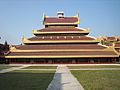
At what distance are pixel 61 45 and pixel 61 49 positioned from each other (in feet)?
6.52

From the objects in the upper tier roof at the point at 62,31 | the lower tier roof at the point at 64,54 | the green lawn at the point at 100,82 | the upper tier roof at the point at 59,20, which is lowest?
the lower tier roof at the point at 64,54

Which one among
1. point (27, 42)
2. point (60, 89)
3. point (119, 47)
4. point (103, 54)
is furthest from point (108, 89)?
point (119, 47)

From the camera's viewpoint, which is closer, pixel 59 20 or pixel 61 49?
pixel 61 49

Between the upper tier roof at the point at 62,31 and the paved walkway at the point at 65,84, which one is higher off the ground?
the upper tier roof at the point at 62,31

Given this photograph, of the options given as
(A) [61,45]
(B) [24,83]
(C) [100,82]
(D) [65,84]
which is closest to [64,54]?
(A) [61,45]

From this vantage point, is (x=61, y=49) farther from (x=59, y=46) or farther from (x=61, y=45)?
(x=61, y=45)

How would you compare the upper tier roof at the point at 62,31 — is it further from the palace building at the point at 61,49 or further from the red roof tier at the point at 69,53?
the red roof tier at the point at 69,53

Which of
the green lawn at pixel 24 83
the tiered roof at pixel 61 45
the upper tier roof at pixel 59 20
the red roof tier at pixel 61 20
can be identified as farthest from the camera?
the red roof tier at pixel 61 20

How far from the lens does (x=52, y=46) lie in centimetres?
5450

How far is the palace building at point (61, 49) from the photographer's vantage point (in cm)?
5172

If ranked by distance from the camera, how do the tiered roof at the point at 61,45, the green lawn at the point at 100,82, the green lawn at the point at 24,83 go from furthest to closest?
the tiered roof at the point at 61,45, the green lawn at the point at 24,83, the green lawn at the point at 100,82

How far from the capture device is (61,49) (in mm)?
53000

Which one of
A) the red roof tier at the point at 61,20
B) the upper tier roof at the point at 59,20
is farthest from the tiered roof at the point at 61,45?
the red roof tier at the point at 61,20

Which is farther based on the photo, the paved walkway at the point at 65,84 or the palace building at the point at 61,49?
the palace building at the point at 61,49
